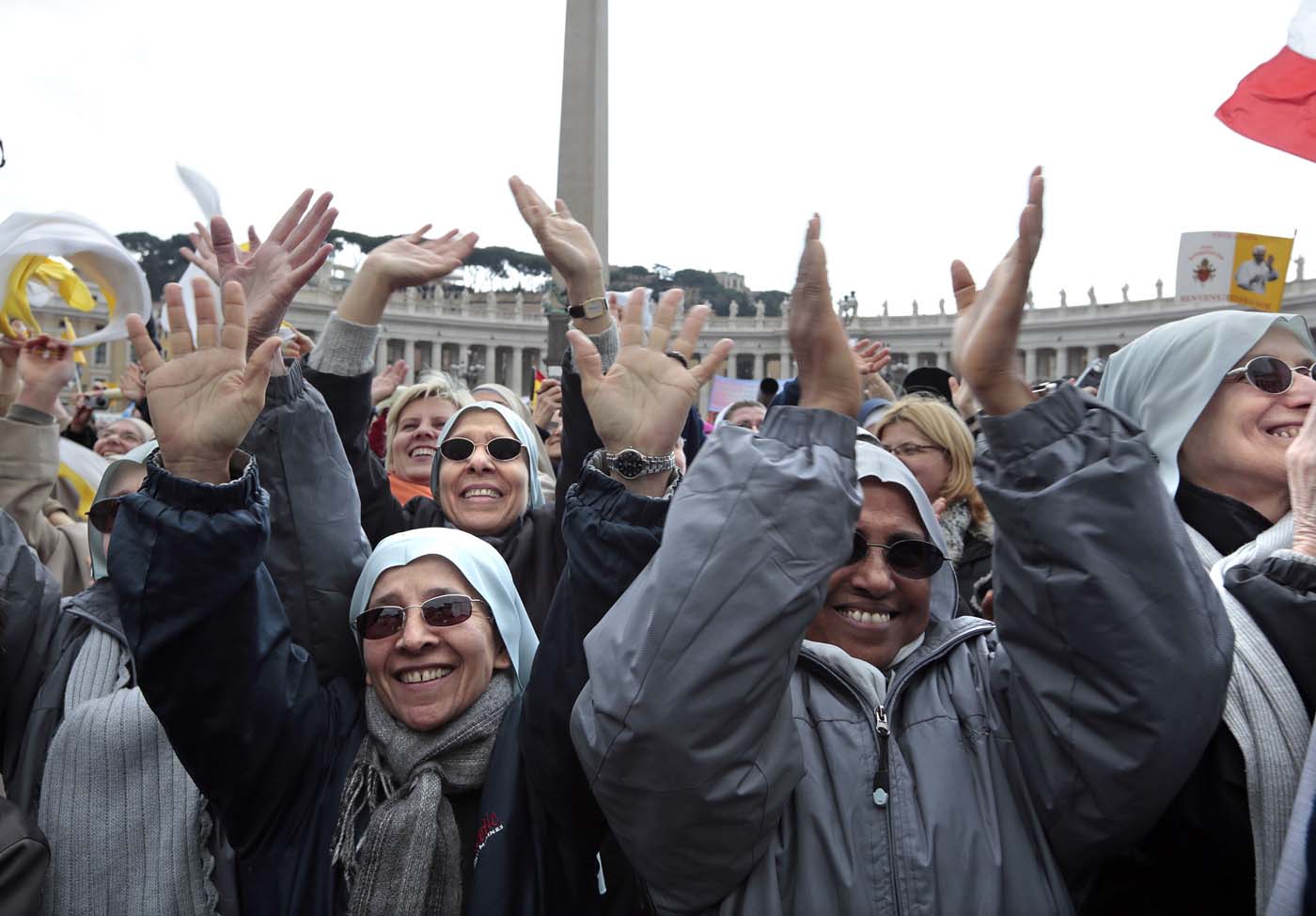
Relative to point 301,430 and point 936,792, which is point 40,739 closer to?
point 301,430

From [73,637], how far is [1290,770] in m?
2.73

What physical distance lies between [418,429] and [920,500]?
3087 mm

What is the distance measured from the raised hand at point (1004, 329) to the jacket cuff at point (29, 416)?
11.7 ft

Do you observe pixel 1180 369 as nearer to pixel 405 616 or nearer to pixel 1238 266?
pixel 405 616

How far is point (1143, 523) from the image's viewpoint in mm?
1618

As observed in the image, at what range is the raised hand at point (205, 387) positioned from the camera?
1989 mm

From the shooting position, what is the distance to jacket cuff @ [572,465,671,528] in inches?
76.2

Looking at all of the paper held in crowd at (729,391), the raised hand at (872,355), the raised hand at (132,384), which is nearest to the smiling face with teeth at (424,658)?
the raised hand at (872,355)

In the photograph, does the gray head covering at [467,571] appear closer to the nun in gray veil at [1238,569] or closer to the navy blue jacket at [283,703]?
the navy blue jacket at [283,703]

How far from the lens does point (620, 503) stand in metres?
1.94

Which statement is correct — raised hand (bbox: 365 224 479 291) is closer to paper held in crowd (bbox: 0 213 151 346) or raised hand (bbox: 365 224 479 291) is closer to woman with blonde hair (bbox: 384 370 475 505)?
paper held in crowd (bbox: 0 213 151 346)

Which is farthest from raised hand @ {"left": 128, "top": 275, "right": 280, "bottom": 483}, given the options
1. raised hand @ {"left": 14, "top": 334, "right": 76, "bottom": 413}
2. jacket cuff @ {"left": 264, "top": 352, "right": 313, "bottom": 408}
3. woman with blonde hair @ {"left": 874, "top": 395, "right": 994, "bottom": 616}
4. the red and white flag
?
the red and white flag

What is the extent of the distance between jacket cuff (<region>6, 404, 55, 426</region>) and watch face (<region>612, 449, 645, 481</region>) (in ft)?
9.46

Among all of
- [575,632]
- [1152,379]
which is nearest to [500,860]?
[575,632]
